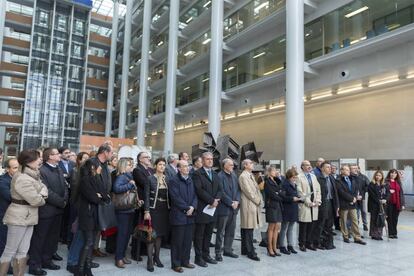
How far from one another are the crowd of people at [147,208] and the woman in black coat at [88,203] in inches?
0.5

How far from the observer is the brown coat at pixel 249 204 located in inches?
243

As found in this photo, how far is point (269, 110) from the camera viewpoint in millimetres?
21547

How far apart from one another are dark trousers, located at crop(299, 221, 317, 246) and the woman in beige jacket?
489 cm

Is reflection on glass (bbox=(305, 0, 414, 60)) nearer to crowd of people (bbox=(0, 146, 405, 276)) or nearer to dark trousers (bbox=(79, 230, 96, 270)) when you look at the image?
crowd of people (bbox=(0, 146, 405, 276))

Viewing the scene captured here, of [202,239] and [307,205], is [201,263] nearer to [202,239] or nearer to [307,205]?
[202,239]

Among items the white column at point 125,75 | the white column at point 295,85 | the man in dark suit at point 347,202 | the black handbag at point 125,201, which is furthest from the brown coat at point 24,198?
the white column at point 125,75

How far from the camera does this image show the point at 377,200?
8.18m

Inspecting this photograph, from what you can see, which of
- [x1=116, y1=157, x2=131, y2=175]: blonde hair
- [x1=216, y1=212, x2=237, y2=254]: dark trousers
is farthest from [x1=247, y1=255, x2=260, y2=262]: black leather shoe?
[x1=116, y1=157, x2=131, y2=175]: blonde hair

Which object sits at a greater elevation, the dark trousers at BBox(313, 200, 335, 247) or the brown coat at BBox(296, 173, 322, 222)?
the brown coat at BBox(296, 173, 322, 222)

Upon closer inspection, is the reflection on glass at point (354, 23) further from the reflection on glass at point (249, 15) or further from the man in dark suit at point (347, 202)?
the man in dark suit at point (347, 202)

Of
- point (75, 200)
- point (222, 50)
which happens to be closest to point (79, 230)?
point (75, 200)

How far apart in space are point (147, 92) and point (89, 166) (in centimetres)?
2789

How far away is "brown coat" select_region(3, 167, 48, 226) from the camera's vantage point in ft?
13.3

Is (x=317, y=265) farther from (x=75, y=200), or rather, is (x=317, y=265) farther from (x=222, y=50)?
(x=222, y=50)
